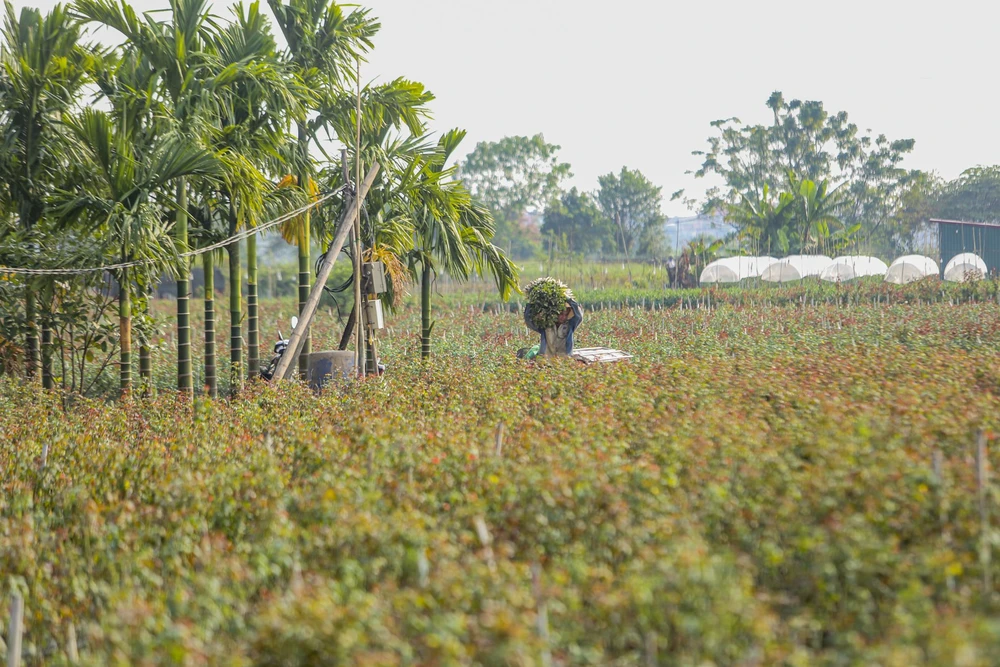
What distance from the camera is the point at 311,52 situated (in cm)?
1323

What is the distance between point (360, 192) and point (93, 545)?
23.7ft

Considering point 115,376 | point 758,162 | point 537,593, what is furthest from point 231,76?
point 758,162

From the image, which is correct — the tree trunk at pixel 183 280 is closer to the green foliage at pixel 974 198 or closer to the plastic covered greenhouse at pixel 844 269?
the plastic covered greenhouse at pixel 844 269

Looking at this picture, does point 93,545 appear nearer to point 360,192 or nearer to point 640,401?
point 640,401

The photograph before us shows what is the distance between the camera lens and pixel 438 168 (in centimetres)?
1403

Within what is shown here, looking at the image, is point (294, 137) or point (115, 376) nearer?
point (294, 137)

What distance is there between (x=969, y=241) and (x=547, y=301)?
106 feet

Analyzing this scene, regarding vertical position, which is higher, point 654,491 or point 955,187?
point 955,187

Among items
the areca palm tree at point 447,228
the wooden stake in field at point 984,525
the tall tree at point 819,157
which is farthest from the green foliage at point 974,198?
the wooden stake in field at point 984,525

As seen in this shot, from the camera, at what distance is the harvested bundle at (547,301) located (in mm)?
12734

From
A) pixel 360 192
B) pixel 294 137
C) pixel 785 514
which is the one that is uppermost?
pixel 294 137

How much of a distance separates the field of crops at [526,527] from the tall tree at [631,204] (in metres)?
53.5

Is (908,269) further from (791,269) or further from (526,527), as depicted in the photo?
(526,527)

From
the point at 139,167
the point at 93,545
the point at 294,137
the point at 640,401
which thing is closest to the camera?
the point at 93,545
